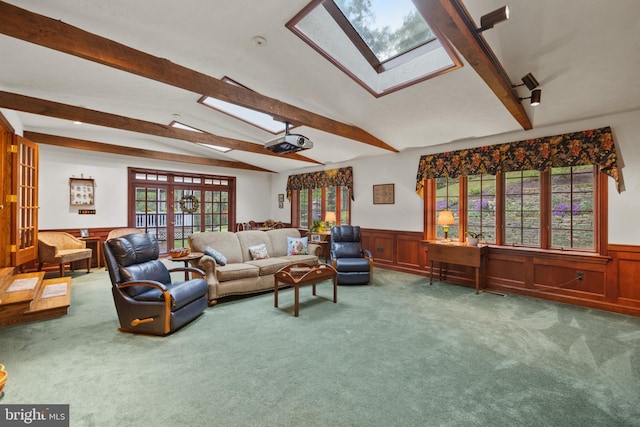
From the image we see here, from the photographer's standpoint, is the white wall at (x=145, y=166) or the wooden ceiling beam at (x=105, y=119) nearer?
the wooden ceiling beam at (x=105, y=119)

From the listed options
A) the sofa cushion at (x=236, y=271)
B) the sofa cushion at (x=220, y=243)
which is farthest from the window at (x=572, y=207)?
the sofa cushion at (x=220, y=243)

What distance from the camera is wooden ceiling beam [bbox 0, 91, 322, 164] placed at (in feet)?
12.0

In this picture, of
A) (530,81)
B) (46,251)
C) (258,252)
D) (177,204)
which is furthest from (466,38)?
(177,204)

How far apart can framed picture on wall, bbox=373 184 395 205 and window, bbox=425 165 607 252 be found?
0.83 meters

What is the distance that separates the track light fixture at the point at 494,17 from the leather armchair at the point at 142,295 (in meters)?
3.42

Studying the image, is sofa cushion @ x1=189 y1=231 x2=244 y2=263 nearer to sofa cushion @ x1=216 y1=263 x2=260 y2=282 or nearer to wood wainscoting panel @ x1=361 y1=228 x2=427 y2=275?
sofa cushion @ x1=216 y1=263 x2=260 y2=282

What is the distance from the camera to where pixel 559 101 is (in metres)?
3.27

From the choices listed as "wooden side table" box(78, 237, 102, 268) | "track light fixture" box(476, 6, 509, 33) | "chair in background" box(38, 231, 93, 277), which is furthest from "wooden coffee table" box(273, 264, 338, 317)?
"wooden side table" box(78, 237, 102, 268)

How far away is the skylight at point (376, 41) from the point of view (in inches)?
103

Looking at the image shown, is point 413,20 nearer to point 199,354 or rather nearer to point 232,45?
point 232,45

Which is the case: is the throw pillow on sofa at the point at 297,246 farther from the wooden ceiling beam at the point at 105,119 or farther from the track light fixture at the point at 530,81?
the track light fixture at the point at 530,81

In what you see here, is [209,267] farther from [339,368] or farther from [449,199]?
[449,199]

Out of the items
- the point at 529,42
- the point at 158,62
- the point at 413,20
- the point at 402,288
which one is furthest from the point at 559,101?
the point at 158,62

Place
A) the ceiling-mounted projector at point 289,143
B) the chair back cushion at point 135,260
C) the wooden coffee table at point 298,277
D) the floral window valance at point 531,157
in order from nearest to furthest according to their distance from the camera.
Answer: the chair back cushion at point 135,260, the wooden coffee table at point 298,277, the floral window valance at point 531,157, the ceiling-mounted projector at point 289,143
